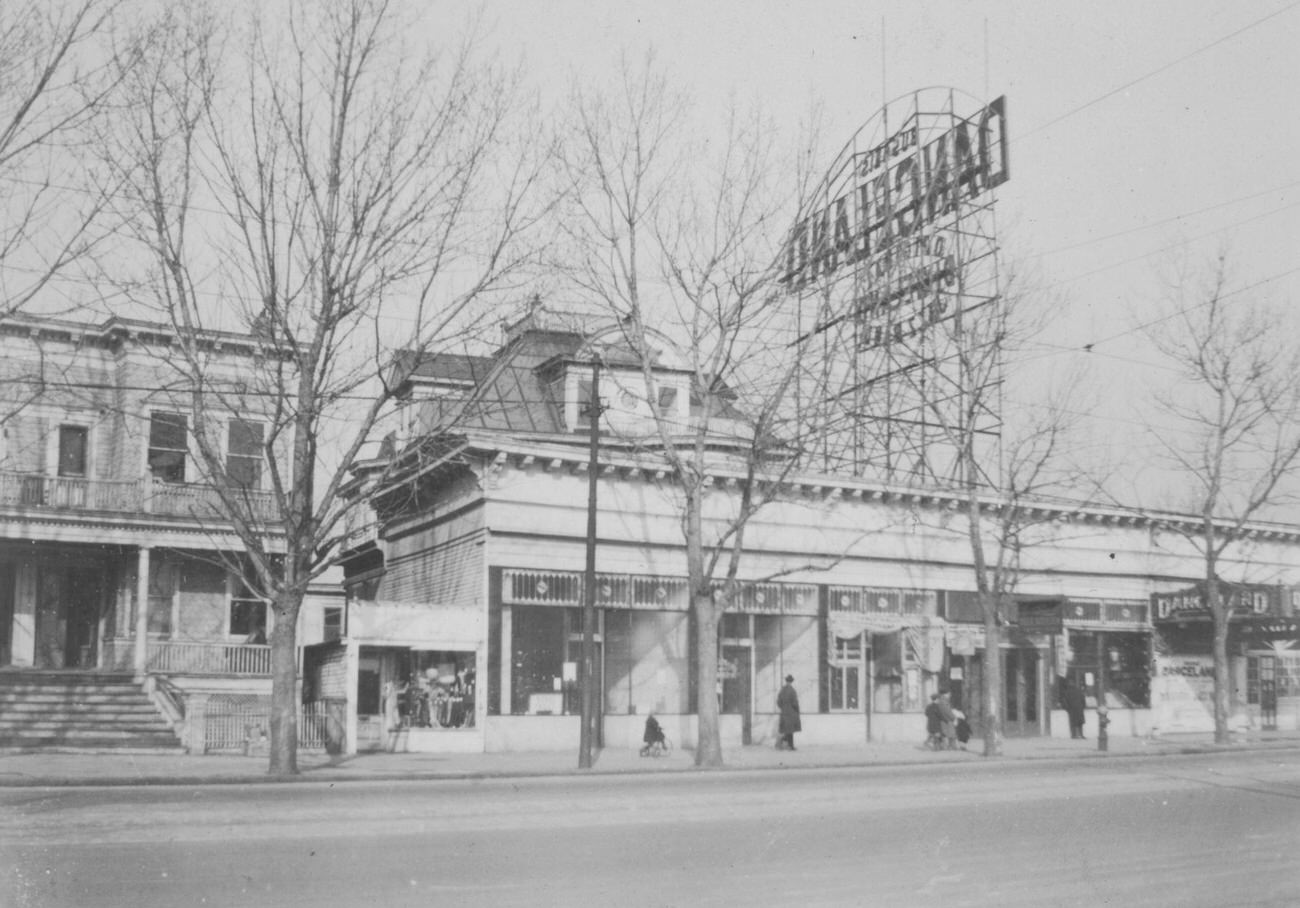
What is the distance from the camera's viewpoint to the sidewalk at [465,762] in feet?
67.5

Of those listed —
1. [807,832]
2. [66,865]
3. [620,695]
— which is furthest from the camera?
[620,695]

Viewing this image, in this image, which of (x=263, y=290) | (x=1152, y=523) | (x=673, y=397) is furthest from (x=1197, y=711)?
(x=263, y=290)

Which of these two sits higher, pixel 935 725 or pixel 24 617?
pixel 24 617

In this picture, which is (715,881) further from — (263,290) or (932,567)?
(932,567)

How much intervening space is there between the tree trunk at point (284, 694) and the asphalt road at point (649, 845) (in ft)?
6.31

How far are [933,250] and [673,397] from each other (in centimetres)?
816

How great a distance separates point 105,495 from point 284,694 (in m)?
14.6

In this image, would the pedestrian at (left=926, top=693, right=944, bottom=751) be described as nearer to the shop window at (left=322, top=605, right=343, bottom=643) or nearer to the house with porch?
the house with porch

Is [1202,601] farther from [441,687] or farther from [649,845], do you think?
[649,845]

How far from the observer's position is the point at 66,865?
11.0 m

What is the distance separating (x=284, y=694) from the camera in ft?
70.5

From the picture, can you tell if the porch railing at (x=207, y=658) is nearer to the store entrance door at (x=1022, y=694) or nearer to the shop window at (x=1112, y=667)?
the store entrance door at (x=1022, y=694)

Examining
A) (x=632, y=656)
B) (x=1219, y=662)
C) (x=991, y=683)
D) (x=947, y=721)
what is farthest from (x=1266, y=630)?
(x=632, y=656)

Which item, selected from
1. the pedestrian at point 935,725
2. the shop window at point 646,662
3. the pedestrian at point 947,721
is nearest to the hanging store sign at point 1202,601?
the pedestrian at point 947,721
